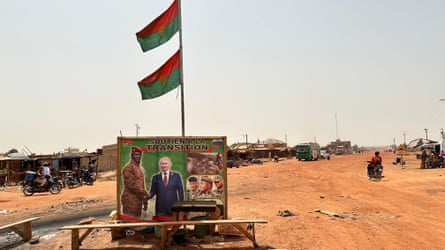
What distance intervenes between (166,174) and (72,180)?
20.5 m

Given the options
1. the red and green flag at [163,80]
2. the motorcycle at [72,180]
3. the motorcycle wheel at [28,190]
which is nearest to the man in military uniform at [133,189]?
the red and green flag at [163,80]

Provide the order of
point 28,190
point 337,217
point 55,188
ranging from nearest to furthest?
1. point 337,217
2. point 28,190
3. point 55,188

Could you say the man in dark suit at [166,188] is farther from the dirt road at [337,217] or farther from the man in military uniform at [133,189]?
the dirt road at [337,217]

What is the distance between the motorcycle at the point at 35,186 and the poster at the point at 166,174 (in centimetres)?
1602

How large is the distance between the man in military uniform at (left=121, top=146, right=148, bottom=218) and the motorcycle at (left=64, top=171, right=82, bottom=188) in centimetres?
1972

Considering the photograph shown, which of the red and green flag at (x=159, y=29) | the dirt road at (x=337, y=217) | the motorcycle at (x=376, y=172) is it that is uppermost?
the red and green flag at (x=159, y=29)

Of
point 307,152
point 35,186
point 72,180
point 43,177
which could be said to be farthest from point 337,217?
point 307,152

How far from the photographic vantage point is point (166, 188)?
856 cm

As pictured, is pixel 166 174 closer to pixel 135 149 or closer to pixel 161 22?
pixel 135 149

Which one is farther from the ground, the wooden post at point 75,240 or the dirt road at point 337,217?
the wooden post at point 75,240

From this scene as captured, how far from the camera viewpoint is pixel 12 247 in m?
8.77

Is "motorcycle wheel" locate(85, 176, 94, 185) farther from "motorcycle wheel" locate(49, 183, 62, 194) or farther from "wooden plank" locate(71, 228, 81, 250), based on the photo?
"wooden plank" locate(71, 228, 81, 250)

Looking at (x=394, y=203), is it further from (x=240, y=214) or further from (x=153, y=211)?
(x=153, y=211)

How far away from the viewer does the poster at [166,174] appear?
8.52m
